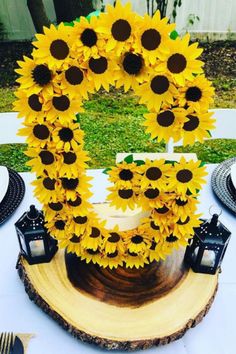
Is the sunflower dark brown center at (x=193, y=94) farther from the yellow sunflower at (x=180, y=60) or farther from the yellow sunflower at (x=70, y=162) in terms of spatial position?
the yellow sunflower at (x=70, y=162)

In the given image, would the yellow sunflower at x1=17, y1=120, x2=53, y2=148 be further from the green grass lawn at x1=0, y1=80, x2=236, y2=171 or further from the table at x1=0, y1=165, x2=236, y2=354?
the green grass lawn at x1=0, y1=80, x2=236, y2=171

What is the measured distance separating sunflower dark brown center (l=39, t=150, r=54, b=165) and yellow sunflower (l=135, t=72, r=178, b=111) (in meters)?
0.27

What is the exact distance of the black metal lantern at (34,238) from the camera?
117cm

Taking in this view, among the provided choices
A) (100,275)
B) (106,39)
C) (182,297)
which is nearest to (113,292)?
(100,275)

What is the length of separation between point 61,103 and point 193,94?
11.8 inches

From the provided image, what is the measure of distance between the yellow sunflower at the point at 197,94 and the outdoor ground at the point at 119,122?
2.00 m

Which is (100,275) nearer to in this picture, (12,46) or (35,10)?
(35,10)

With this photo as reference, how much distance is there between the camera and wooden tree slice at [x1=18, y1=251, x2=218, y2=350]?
1.08 m

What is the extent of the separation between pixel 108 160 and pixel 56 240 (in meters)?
1.72

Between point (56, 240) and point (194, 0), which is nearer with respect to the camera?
point (56, 240)

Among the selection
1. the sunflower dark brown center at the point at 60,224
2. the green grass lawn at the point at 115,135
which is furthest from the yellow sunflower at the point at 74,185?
the green grass lawn at the point at 115,135

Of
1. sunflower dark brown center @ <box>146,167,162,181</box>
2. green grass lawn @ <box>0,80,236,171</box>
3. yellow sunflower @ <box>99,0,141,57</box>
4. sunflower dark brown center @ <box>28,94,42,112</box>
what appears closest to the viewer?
yellow sunflower @ <box>99,0,141,57</box>

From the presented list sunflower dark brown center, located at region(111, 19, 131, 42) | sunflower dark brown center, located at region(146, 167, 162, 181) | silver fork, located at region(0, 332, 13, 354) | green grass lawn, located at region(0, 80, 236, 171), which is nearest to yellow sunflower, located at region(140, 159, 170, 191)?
sunflower dark brown center, located at region(146, 167, 162, 181)

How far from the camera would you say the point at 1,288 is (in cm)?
123
